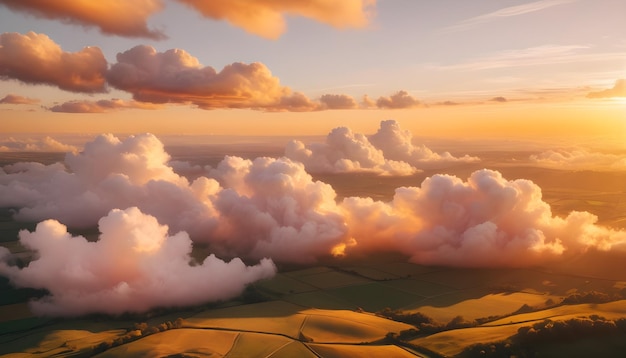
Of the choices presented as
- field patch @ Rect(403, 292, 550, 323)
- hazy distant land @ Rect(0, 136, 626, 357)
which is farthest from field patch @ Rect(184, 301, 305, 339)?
field patch @ Rect(403, 292, 550, 323)

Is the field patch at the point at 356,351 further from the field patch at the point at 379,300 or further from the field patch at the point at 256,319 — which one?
the field patch at the point at 379,300

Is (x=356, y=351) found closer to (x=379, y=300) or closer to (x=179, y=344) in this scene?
(x=179, y=344)

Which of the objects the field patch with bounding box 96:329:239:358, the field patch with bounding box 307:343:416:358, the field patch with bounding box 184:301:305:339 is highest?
the field patch with bounding box 184:301:305:339

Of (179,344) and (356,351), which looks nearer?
(356,351)

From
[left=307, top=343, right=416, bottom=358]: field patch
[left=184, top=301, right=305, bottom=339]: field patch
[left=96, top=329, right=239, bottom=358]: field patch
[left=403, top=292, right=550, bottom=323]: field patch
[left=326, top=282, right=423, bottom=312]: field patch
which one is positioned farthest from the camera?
[left=326, top=282, right=423, bottom=312]: field patch

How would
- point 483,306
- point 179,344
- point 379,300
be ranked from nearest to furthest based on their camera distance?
point 179,344 → point 483,306 → point 379,300

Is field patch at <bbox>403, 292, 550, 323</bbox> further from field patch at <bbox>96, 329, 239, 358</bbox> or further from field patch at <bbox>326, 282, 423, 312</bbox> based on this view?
field patch at <bbox>96, 329, 239, 358</bbox>

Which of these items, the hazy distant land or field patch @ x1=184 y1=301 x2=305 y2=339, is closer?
the hazy distant land

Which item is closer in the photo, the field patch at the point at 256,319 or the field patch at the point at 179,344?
the field patch at the point at 179,344

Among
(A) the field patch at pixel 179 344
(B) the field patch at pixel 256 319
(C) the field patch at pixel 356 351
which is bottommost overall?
(C) the field patch at pixel 356 351

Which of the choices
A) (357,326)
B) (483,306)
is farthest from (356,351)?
(483,306)

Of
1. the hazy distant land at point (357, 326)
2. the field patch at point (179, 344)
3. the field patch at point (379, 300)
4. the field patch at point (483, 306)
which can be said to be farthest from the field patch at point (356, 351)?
the field patch at point (379, 300)
